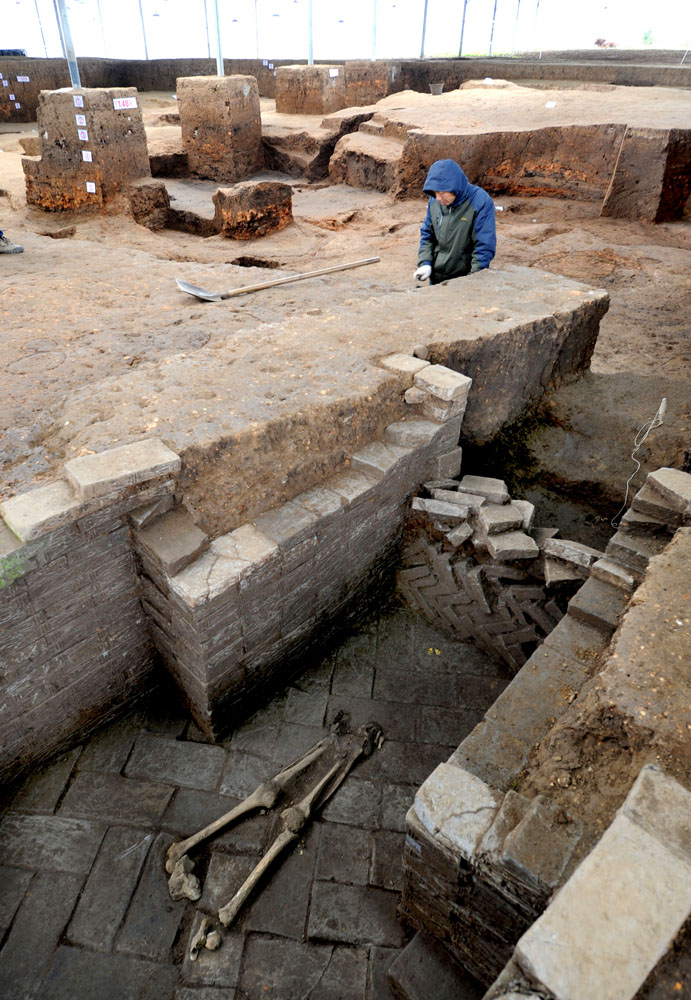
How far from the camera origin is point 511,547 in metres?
3.66

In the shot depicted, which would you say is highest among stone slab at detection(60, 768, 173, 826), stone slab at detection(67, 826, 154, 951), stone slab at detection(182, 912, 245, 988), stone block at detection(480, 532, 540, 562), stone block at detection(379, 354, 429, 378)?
stone block at detection(379, 354, 429, 378)

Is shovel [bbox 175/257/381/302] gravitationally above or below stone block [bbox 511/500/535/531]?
above

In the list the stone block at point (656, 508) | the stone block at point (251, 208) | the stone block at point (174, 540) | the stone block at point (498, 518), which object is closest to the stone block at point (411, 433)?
the stone block at point (498, 518)

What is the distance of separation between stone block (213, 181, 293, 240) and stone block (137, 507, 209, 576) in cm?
644

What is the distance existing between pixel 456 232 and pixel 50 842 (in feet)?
17.4

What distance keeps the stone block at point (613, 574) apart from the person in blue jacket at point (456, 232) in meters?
3.31

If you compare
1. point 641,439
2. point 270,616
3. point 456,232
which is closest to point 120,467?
point 270,616

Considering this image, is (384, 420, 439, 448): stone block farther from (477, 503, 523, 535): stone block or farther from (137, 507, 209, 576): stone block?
(137, 507, 209, 576): stone block

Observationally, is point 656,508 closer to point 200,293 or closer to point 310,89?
point 200,293

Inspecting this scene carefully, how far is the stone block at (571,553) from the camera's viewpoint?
11.4 feet

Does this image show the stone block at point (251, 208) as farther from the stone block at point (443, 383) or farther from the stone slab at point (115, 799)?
the stone slab at point (115, 799)

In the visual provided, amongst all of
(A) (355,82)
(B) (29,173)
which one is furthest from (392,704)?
(A) (355,82)

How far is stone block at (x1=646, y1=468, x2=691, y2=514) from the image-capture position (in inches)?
130

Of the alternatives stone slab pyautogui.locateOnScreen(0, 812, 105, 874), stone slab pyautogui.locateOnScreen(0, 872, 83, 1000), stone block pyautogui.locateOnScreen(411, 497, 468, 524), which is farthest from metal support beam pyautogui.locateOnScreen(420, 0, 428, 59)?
stone slab pyautogui.locateOnScreen(0, 872, 83, 1000)
